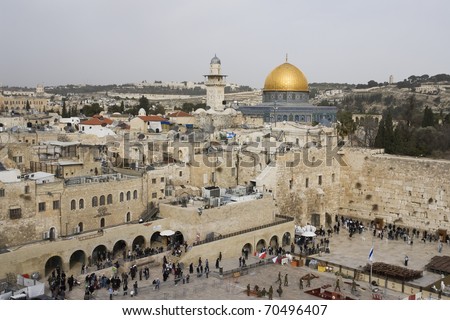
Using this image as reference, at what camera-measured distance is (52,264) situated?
16.6 m

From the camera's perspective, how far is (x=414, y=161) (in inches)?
963

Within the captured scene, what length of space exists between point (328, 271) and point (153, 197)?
7.11 metres

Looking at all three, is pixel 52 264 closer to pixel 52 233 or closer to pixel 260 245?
pixel 52 233

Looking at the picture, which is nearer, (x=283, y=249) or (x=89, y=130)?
(x=283, y=249)

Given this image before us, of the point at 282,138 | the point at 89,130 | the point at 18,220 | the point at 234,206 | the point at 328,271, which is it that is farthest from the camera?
the point at 89,130

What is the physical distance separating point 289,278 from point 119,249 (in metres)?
5.68

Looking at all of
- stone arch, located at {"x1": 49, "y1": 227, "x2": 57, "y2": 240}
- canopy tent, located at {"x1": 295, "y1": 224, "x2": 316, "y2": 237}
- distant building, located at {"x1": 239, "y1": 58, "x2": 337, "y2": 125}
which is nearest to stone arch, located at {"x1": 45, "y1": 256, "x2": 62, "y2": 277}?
stone arch, located at {"x1": 49, "y1": 227, "x2": 57, "y2": 240}

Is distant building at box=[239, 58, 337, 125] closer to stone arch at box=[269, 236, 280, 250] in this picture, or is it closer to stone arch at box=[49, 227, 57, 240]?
stone arch at box=[269, 236, 280, 250]

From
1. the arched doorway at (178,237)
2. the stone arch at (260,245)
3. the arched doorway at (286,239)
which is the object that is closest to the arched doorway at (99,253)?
the arched doorway at (178,237)

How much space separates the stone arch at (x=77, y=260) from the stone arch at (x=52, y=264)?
52cm

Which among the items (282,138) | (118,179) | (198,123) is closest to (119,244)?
(118,179)

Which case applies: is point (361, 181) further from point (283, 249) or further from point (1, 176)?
point (1, 176)

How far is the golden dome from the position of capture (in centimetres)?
3966

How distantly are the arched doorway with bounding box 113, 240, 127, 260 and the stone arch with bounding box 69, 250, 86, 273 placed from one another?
1.17 metres
